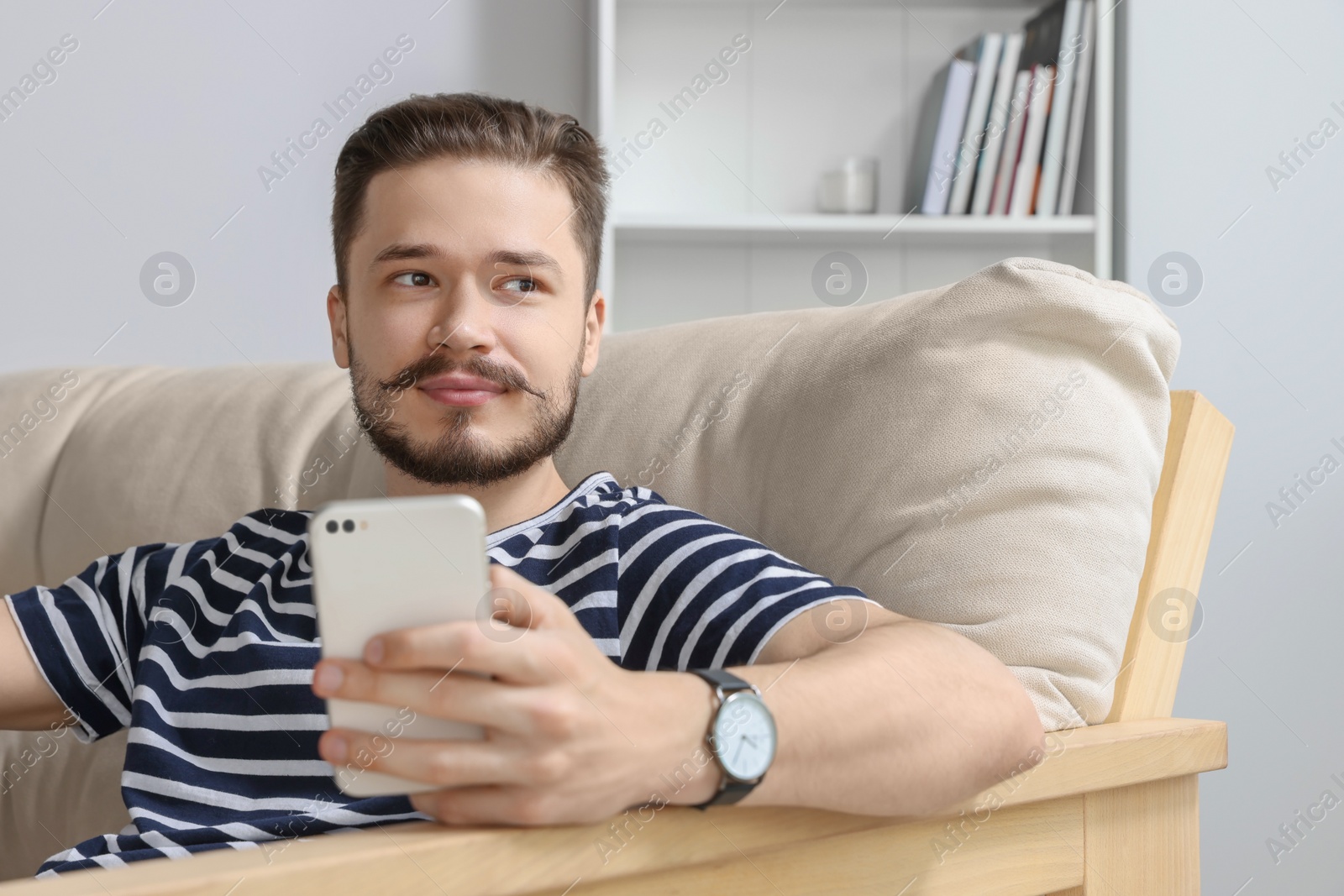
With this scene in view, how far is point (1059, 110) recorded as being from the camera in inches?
68.0

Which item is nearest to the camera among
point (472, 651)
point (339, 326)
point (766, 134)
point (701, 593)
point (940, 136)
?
point (472, 651)

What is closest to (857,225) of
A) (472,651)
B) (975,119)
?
(975,119)

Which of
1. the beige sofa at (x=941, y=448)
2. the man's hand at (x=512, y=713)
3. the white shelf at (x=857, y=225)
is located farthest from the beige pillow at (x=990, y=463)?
the white shelf at (x=857, y=225)

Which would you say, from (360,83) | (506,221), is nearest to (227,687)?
(506,221)

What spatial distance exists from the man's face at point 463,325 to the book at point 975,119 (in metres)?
1.04

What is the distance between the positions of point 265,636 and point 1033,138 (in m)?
1.40

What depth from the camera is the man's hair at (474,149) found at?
3.12 ft

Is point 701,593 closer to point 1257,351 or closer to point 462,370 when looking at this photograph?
point 462,370

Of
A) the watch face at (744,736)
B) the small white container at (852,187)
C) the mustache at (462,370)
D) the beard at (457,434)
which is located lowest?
the watch face at (744,736)

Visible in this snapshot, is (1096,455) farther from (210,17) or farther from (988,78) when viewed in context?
(210,17)

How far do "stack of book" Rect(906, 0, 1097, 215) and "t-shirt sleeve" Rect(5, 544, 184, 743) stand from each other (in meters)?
1.33

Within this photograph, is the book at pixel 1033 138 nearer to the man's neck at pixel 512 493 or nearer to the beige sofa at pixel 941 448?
the beige sofa at pixel 941 448

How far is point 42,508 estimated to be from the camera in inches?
53.1

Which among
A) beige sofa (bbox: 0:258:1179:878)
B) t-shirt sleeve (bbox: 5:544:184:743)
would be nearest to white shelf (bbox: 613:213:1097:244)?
beige sofa (bbox: 0:258:1179:878)
